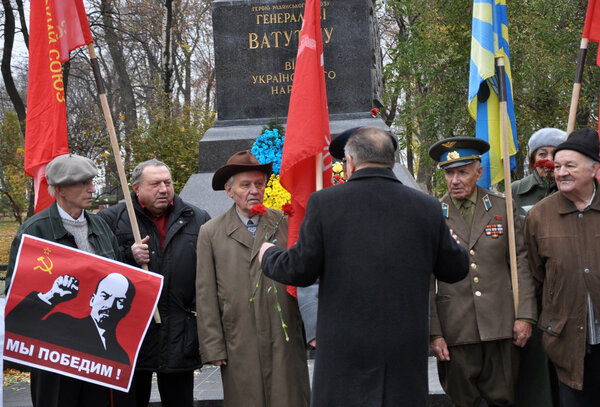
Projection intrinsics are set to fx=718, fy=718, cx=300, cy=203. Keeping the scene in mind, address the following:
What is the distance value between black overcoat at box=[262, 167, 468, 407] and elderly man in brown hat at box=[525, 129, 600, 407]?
1200mm

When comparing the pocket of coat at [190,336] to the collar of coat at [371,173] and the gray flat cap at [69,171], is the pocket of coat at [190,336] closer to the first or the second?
the gray flat cap at [69,171]

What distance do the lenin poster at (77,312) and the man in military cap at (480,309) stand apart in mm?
1836

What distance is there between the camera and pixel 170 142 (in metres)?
14.1

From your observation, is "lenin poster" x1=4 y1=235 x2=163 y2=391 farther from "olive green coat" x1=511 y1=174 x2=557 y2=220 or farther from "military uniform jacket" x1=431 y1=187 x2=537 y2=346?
"olive green coat" x1=511 y1=174 x2=557 y2=220

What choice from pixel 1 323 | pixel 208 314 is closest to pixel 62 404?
pixel 1 323

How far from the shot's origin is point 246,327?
4363mm

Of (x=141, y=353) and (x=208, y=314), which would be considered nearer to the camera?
(x=208, y=314)

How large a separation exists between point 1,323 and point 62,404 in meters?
0.72

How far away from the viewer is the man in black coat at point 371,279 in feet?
10.9

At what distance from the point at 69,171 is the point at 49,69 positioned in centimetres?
127

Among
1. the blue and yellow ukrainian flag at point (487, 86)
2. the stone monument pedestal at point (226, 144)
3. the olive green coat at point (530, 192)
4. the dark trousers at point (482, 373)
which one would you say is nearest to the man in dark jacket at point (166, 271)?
the dark trousers at point (482, 373)

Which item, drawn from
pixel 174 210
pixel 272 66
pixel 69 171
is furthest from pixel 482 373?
pixel 272 66

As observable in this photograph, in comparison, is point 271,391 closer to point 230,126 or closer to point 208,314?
point 208,314

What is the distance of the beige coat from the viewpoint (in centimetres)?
432
